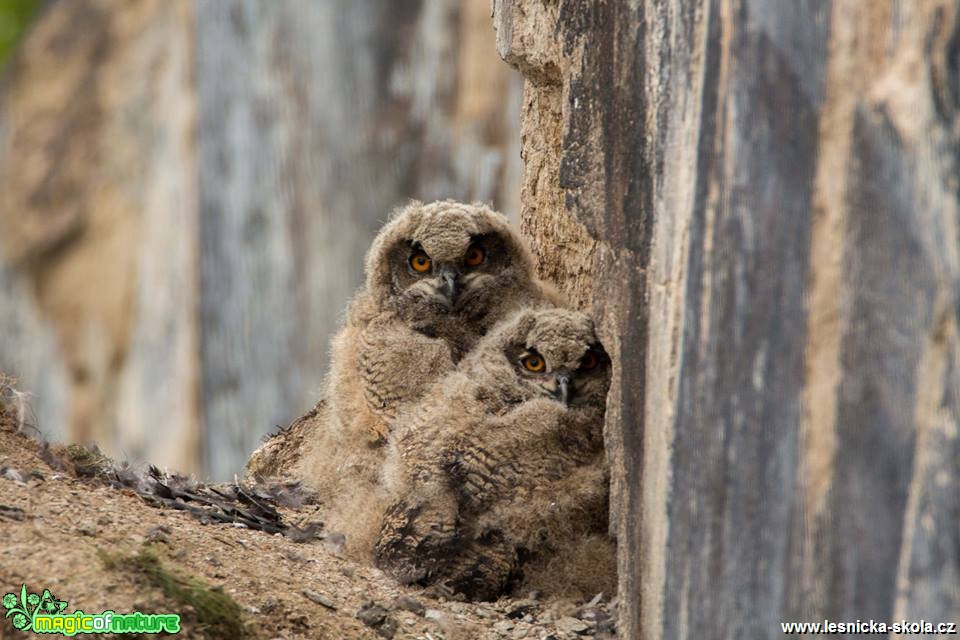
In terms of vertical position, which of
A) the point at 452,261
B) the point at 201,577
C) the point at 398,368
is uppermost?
the point at 452,261

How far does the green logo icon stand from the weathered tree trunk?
1.78 metres

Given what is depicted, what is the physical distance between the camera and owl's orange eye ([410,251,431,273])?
6.16 m

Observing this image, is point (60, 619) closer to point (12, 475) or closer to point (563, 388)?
point (12, 475)

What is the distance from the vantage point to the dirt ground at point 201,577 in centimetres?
417

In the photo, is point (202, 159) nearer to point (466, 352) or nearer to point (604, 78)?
point (466, 352)

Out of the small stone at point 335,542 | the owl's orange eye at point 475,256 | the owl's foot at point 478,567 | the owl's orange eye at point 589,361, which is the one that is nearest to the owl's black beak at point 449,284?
the owl's orange eye at point 475,256

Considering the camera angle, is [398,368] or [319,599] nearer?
[319,599]

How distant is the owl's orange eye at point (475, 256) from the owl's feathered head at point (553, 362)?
78cm

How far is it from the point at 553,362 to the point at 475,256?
44.2 inches

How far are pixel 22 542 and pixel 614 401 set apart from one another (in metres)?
1.99

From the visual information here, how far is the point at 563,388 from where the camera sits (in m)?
5.16

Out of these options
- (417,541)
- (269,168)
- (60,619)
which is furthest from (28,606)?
(269,168)

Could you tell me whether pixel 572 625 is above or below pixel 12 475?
below

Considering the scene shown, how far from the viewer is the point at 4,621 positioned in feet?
12.8
